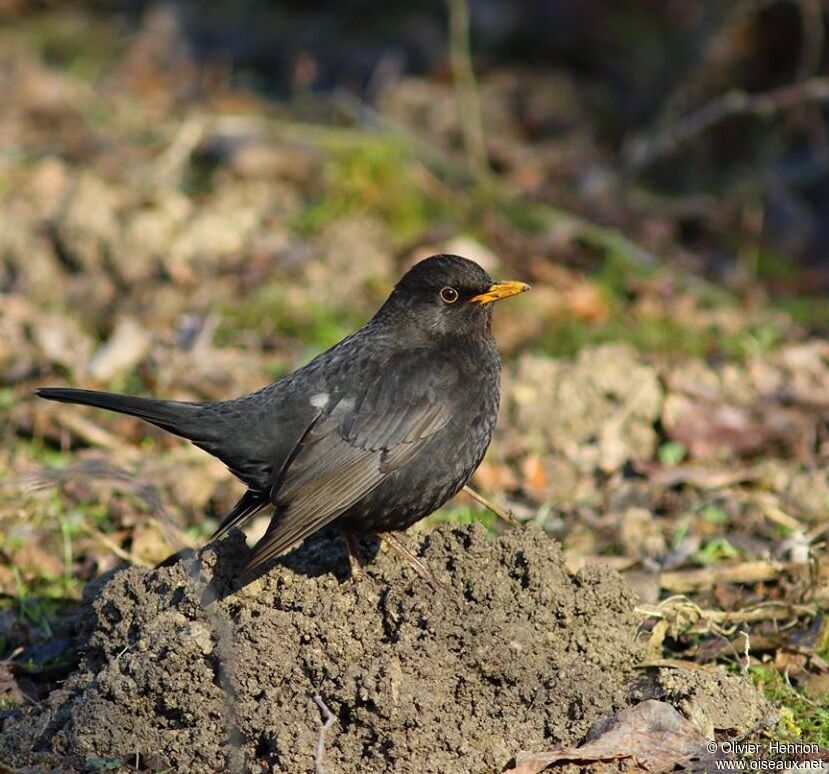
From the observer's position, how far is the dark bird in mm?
4637

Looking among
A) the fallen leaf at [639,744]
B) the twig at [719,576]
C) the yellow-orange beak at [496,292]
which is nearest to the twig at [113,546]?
the yellow-orange beak at [496,292]

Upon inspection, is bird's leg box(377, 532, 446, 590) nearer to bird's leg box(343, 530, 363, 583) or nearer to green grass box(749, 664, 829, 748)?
bird's leg box(343, 530, 363, 583)

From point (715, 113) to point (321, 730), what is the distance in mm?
7083

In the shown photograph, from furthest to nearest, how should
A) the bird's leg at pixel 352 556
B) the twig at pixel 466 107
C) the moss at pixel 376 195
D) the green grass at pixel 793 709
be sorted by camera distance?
the twig at pixel 466 107
the moss at pixel 376 195
the bird's leg at pixel 352 556
the green grass at pixel 793 709

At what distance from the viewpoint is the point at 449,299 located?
17.3ft

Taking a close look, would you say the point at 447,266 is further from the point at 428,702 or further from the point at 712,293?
the point at 712,293

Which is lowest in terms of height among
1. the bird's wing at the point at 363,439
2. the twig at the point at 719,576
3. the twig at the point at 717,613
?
the twig at the point at 719,576

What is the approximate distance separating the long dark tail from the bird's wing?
408 millimetres

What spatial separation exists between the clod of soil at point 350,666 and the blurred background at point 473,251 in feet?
1.29

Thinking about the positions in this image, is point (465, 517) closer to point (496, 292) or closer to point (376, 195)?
point (496, 292)

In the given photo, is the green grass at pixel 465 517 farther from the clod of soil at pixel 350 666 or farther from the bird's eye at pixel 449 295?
the clod of soil at pixel 350 666

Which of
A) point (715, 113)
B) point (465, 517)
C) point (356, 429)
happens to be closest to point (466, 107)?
point (715, 113)

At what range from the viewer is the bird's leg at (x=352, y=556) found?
15.1 feet

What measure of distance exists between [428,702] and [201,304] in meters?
5.03
